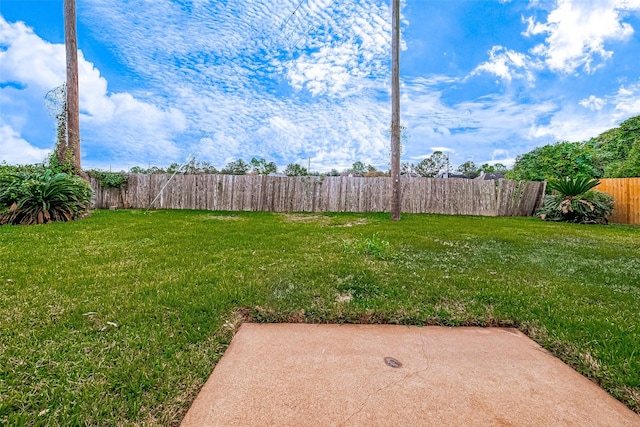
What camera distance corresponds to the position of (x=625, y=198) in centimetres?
771

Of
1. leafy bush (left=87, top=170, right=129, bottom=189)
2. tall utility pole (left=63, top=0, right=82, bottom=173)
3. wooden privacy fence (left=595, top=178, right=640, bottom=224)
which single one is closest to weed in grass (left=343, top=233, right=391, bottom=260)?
tall utility pole (left=63, top=0, right=82, bottom=173)

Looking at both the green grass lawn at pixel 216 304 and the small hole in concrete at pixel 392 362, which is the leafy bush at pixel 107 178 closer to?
the green grass lawn at pixel 216 304

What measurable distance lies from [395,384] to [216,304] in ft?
3.67

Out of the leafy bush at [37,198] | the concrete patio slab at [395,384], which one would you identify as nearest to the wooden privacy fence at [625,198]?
the concrete patio slab at [395,384]

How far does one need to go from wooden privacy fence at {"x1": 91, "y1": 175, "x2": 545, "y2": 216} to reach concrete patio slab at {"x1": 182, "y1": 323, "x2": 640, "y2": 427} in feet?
25.9

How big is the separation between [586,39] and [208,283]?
32.7 feet

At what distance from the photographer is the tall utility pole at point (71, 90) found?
664cm

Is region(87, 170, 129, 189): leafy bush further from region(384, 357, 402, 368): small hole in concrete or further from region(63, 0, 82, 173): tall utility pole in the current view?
region(384, 357, 402, 368): small hole in concrete

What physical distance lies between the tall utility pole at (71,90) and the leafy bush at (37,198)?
1152mm

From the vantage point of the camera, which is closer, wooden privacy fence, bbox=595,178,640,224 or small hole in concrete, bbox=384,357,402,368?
small hole in concrete, bbox=384,357,402,368

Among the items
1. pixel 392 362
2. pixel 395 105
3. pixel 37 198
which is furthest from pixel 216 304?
pixel 395 105

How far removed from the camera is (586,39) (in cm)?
Result: 697

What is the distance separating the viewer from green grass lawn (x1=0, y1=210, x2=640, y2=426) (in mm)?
1023

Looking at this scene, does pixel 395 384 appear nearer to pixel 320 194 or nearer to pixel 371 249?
pixel 371 249
